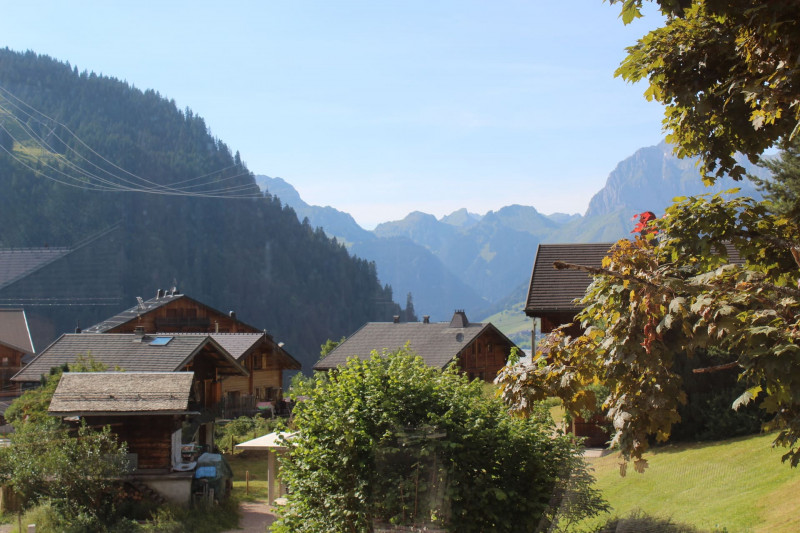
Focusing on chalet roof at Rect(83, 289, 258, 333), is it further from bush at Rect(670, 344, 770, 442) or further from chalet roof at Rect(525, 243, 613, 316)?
bush at Rect(670, 344, 770, 442)

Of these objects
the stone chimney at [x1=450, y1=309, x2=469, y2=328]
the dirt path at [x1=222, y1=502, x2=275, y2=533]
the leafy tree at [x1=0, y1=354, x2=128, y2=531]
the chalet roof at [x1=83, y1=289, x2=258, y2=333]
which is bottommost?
the dirt path at [x1=222, y1=502, x2=275, y2=533]

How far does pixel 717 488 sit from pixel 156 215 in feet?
469

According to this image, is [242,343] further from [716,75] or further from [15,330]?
[716,75]

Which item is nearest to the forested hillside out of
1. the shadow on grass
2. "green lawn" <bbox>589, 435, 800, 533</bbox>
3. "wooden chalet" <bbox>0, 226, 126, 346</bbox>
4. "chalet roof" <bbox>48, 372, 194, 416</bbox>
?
"wooden chalet" <bbox>0, 226, 126, 346</bbox>

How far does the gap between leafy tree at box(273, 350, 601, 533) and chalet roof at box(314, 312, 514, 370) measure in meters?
33.6

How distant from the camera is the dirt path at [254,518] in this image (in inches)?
792

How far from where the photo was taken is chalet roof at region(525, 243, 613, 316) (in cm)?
2305

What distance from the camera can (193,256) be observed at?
143 m

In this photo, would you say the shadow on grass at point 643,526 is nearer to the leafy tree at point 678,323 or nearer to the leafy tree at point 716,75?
the leafy tree at point 678,323

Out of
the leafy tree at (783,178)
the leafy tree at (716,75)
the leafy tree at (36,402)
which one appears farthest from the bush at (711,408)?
the leafy tree at (36,402)

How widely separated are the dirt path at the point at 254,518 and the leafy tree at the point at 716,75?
54.4 ft

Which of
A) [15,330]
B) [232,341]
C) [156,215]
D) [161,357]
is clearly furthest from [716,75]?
[156,215]

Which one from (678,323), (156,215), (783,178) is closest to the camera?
(678,323)

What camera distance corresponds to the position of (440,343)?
47406mm
